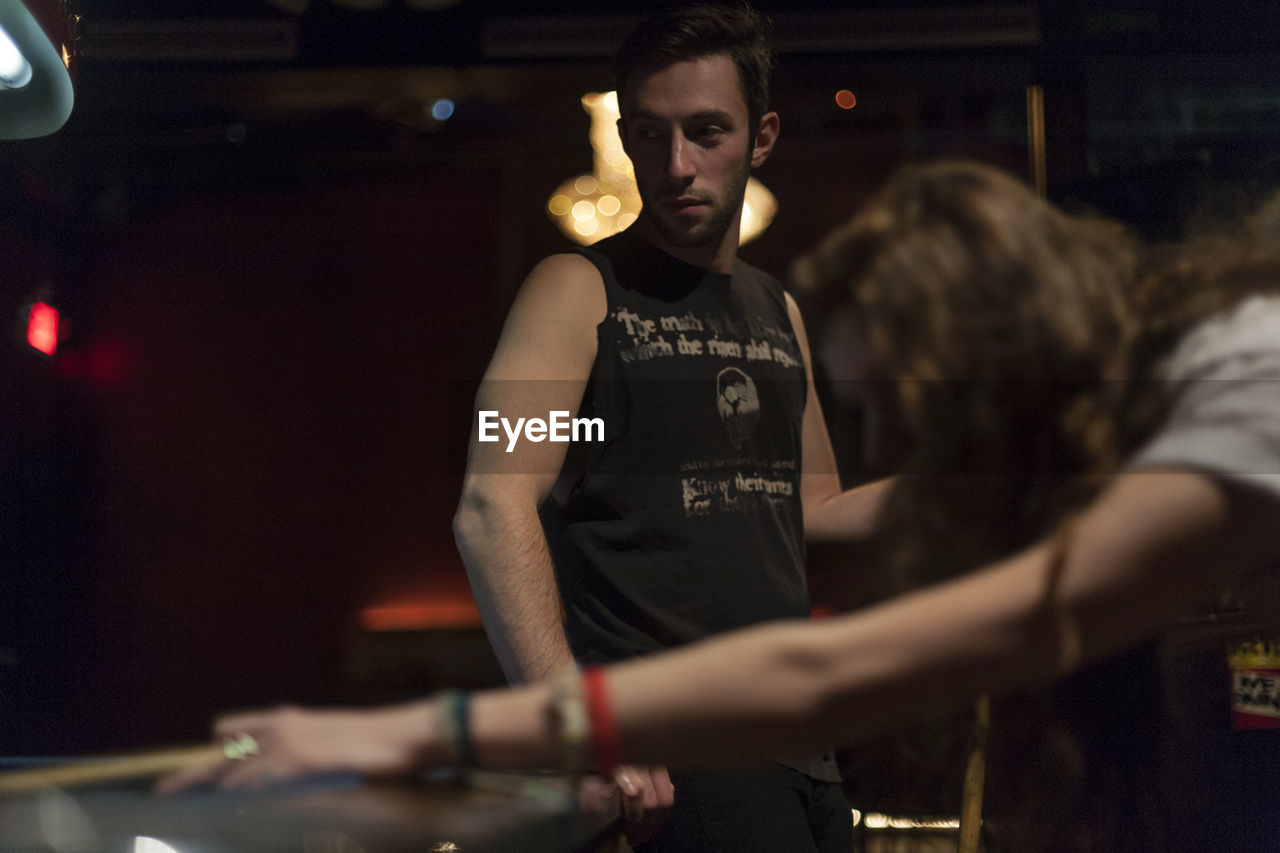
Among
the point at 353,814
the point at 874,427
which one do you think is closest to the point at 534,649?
the point at 353,814

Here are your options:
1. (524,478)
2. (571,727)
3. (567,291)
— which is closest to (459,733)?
(571,727)

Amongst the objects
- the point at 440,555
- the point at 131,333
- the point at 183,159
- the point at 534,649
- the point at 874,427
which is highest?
the point at 183,159

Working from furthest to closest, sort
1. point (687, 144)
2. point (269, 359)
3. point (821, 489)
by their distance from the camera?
point (269, 359) → point (821, 489) → point (687, 144)

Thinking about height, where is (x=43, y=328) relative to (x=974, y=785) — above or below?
above

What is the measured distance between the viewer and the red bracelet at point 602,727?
0.78 metres

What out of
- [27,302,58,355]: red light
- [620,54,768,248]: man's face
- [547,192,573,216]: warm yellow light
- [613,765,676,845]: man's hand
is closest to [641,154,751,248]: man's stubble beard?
[620,54,768,248]: man's face

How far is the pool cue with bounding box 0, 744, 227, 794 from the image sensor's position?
2.71ft

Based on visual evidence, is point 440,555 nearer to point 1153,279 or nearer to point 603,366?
point 603,366

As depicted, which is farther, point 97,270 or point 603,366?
point 97,270

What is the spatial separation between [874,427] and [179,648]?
482cm

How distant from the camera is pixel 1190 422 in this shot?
2.69ft

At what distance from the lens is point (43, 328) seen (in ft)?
15.6

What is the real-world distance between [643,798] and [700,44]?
119 cm

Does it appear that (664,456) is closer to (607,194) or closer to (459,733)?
(459,733)
